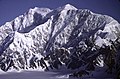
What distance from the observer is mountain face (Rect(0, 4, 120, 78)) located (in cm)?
7094

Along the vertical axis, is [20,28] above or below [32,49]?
above

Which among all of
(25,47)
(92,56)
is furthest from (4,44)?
(92,56)

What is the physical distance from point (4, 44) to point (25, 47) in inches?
330

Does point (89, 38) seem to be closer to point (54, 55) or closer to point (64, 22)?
point (54, 55)

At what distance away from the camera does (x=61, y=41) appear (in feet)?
302

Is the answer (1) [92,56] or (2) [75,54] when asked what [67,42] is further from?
(1) [92,56]

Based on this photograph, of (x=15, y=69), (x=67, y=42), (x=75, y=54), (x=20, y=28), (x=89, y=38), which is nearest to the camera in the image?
(x=75, y=54)

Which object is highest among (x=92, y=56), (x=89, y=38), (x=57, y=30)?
(x=57, y=30)

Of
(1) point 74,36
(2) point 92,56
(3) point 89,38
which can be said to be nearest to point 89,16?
(1) point 74,36

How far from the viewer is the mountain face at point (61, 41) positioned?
70938 mm

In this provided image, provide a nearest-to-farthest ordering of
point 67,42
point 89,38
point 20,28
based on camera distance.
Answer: point 89,38 → point 67,42 → point 20,28

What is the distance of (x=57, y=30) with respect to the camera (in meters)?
102

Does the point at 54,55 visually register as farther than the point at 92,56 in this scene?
Yes

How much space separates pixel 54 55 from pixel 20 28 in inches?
1881
